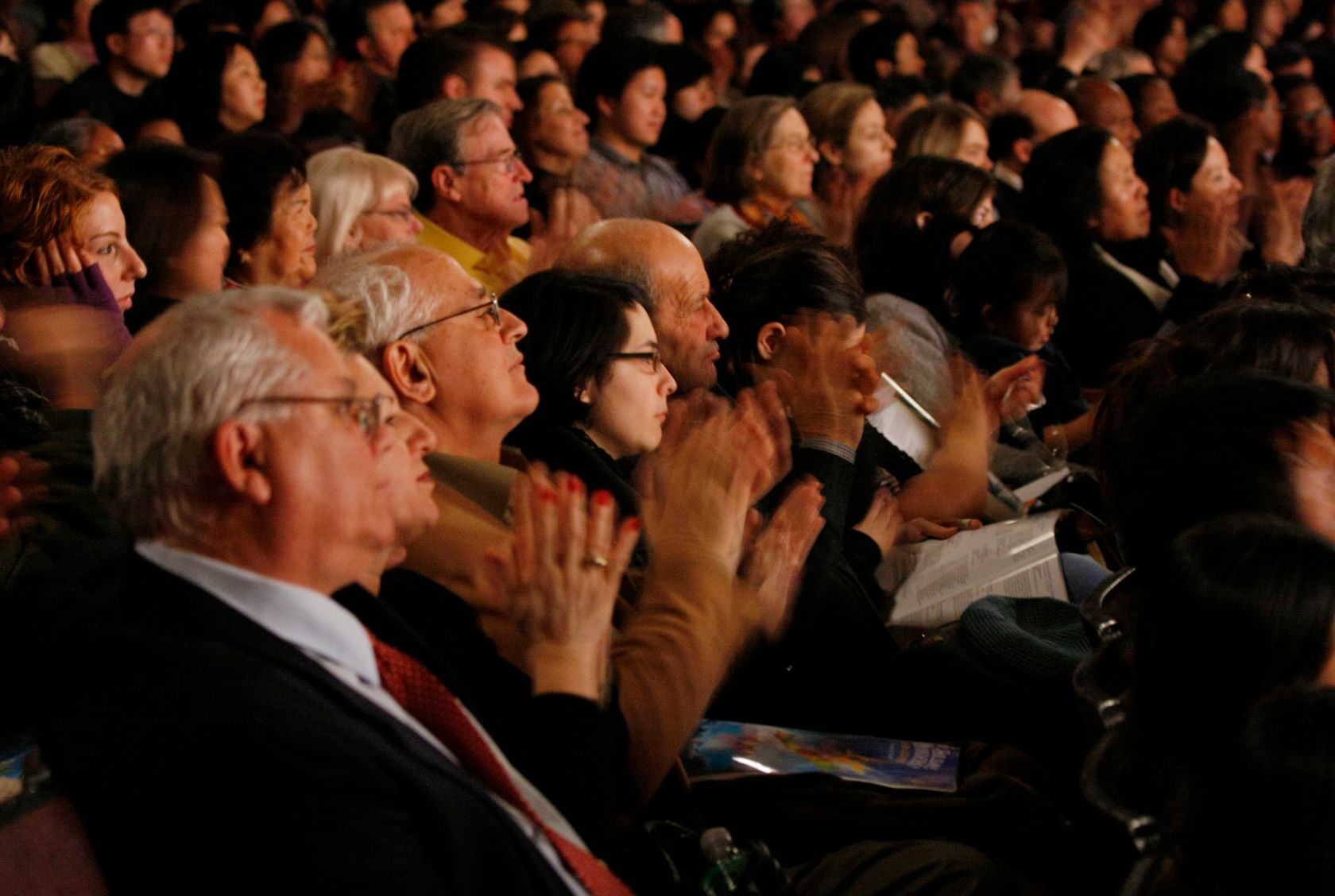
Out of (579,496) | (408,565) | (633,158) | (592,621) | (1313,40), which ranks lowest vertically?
(1313,40)

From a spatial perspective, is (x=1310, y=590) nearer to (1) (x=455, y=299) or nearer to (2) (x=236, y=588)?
(2) (x=236, y=588)

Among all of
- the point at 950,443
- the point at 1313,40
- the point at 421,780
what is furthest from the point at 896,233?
the point at 1313,40

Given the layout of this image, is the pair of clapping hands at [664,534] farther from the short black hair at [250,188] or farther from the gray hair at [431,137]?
the gray hair at [431,137]

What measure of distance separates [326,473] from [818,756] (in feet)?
2.53

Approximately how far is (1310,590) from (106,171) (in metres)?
2.30

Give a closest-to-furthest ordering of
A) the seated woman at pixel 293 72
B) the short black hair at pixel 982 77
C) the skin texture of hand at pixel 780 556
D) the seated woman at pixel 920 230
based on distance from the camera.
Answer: the skin texture of hand at pixel 780 556 → the seated woman at pixel 920 230 → the seated woman at pixel 293 72 → the short black hair at pixel 982 77

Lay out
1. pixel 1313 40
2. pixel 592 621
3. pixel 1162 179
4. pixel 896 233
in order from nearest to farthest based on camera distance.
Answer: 1. pixel 592 621
2. pixel 896 233
3. pixel 1162 179
4. pixel 1313 40

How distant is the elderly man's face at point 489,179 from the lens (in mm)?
3525

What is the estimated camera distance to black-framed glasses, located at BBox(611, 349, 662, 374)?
2148mm

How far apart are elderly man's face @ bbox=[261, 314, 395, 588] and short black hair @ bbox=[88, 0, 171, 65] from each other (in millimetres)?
4000

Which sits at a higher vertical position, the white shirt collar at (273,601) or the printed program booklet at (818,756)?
the white shirt collar at (273,601)

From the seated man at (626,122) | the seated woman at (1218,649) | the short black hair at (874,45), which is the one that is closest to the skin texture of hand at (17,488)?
the seated woman at (1218,649)

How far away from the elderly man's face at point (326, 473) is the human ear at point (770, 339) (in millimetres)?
1420

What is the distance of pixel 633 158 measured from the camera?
4.83 meters
